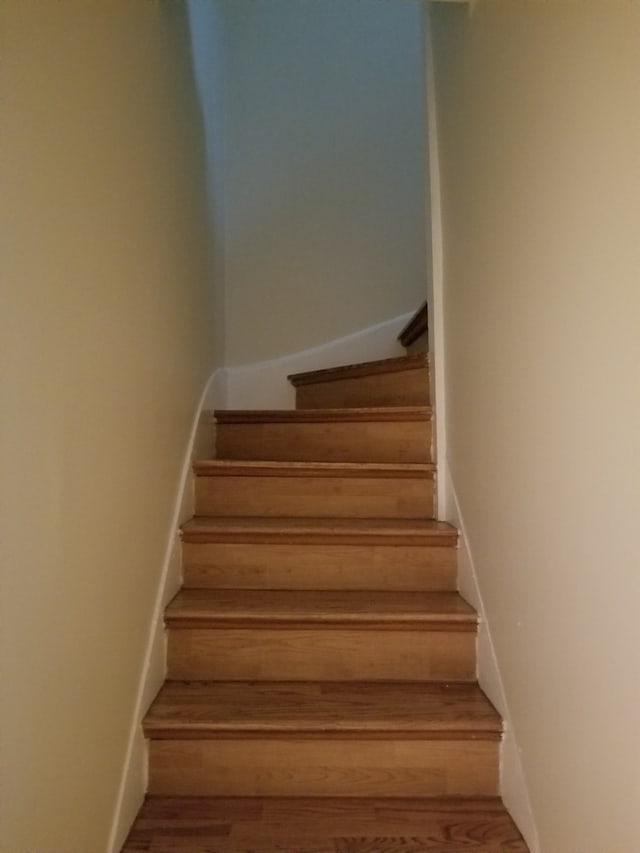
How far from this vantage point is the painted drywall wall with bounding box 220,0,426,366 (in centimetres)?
316

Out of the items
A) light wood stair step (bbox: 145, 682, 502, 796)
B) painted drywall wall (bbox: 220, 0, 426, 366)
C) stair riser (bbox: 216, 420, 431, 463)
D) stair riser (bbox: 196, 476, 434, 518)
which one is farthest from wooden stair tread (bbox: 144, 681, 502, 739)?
painted drywall wall (bbox: 220, 0, 426, 366)

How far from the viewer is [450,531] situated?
186 cm

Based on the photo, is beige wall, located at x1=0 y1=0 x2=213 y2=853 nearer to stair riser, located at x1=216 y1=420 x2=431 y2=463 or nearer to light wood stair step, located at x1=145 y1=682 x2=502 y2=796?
light wood stair step, located at x1=145 y1=682 x2=502 y2=796

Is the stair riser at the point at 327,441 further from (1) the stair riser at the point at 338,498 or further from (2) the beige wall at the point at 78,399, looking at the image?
(2) the beige wall at the point at 78,399

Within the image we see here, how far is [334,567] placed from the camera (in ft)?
6.15

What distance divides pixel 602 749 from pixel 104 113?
1.50 meters

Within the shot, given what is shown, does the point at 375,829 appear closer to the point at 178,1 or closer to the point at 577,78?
the point at 577,78

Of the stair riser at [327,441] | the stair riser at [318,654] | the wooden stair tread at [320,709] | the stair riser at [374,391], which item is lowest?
the wooden stair tread at [320,709]

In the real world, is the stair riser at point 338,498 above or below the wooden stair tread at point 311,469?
below

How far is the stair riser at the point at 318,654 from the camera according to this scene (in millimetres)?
1654

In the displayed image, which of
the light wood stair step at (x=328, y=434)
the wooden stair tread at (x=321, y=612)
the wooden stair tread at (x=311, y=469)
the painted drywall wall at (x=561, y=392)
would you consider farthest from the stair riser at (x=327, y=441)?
the wooden stair tread at (x=321, y=612)

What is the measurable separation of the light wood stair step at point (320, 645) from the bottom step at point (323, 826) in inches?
12.1

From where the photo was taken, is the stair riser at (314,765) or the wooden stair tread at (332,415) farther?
the wooden stair tread at (332,415)

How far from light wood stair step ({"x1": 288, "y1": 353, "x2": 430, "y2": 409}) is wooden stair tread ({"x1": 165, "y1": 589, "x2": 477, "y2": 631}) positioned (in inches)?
34.7
